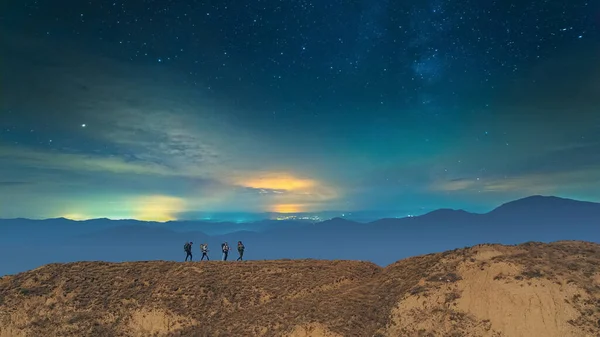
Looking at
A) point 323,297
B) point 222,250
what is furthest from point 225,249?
point 323,297

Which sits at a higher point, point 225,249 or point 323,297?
point 225,249

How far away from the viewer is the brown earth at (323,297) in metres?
26.9

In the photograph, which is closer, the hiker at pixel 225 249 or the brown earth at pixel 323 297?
the brown earth at pixel 323 297

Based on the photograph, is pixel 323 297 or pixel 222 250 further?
pixel 222 250

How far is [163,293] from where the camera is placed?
116ft

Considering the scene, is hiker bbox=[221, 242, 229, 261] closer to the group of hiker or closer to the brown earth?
the group of hiker

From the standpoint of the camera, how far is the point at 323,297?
3312 cm

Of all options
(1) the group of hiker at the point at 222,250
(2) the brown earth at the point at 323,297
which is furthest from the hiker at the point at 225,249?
(2) the brown earth at the point at 323,297

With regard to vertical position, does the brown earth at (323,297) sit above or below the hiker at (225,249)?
below

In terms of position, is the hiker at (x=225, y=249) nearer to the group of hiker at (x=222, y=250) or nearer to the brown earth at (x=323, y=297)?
the group of hiker at (x=222, y=250)

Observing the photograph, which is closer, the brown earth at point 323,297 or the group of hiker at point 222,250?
the brown earth at point 323,297

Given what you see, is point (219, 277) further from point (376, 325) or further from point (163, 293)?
point (376, 325)

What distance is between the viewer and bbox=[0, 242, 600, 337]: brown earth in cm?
2691

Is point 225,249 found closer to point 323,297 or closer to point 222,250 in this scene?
point 222,250
